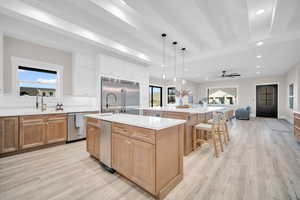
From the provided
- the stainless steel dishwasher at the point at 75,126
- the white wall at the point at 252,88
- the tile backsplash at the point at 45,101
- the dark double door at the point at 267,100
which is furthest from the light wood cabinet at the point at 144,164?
the dark double door at the point at 267,100

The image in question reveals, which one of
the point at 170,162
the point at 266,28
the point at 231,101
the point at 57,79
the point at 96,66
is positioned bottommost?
the point at 170,162

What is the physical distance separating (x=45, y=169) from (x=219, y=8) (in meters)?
4.02

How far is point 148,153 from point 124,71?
331cm

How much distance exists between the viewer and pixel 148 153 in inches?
56.4

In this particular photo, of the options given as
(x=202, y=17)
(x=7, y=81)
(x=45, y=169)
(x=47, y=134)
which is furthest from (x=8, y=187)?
(x=202, y=17)

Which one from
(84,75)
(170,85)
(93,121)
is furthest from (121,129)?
(170,85)

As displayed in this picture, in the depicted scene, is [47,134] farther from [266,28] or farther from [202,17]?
[266,28]

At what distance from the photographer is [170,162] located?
1.60 meters

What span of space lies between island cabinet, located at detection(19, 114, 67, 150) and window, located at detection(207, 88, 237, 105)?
10445 mm

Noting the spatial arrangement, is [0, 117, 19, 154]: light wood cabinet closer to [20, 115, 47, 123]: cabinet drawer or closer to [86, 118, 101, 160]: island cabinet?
[20, 115, 47, 123]: cabinet drawer

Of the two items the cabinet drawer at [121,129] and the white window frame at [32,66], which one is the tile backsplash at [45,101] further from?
the cabinet drawer at [121,129]

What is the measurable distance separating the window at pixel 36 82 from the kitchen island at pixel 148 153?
2.53 metres

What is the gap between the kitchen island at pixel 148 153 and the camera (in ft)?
4.63

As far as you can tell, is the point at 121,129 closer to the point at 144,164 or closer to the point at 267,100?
the point at 144,164
